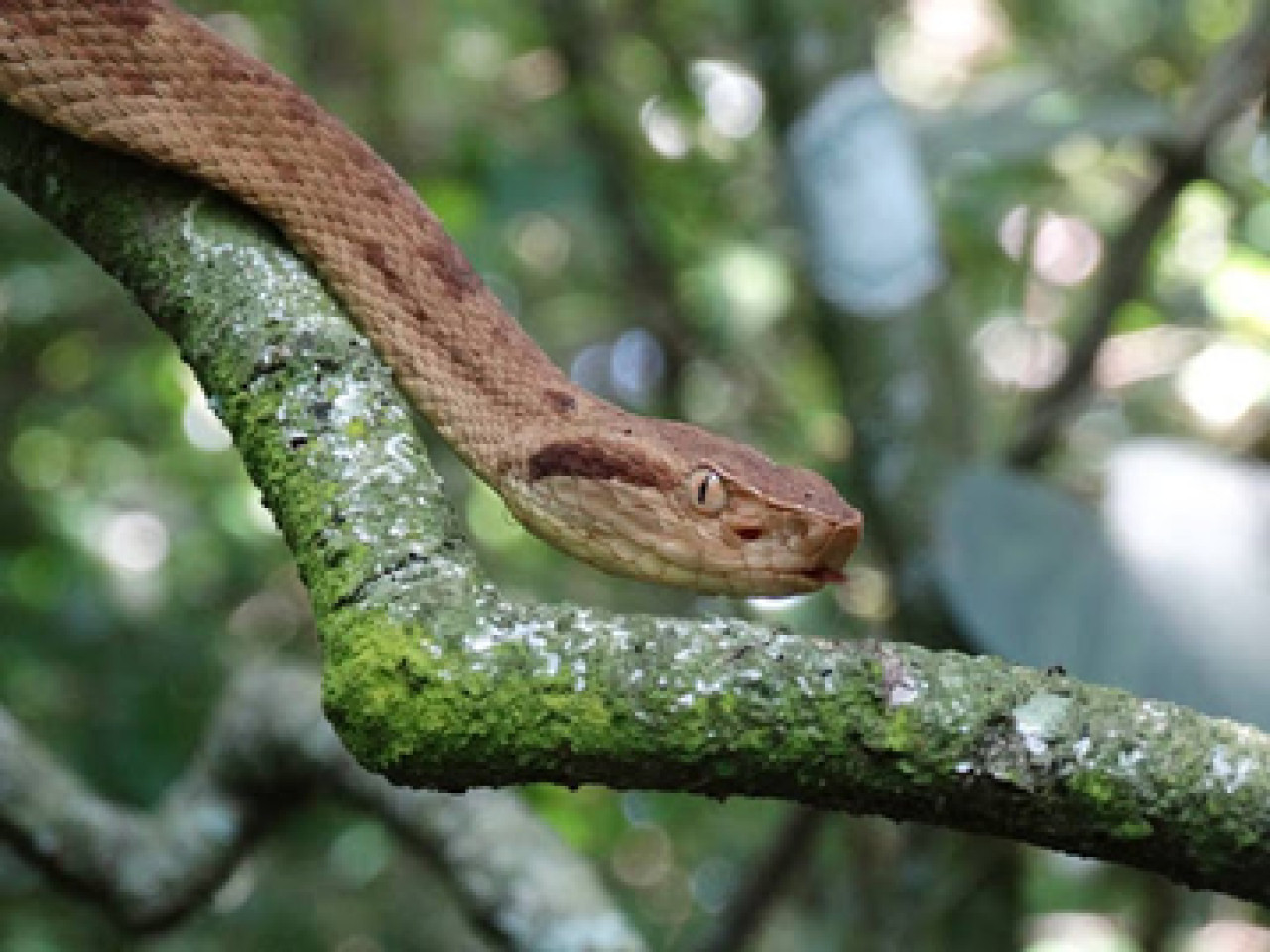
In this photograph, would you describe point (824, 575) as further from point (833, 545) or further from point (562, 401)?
point (562, 401)

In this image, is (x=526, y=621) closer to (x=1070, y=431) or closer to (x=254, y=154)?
(x=254, y=154)

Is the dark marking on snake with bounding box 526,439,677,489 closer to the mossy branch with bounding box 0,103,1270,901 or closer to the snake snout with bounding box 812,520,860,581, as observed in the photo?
the snake snout with bounding box 812,520,860,581

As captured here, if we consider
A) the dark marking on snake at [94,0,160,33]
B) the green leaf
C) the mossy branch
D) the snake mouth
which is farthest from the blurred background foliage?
the dark marking on snake at [94,0,160,33]

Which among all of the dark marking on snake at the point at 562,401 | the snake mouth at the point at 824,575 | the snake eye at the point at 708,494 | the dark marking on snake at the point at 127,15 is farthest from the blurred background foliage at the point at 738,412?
the dark marking on snake at the point at 127,15

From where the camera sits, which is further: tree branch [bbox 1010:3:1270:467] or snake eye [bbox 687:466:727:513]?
tree branch [bbox 1010:3:1270:467]

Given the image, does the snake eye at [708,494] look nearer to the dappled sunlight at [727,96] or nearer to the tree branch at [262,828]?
the tree branch at [262,828]

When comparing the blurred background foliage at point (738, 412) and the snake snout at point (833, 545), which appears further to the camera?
the blurred background foliage at point (738, 412)

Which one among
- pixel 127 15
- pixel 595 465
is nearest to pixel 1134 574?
pixel 595 465
